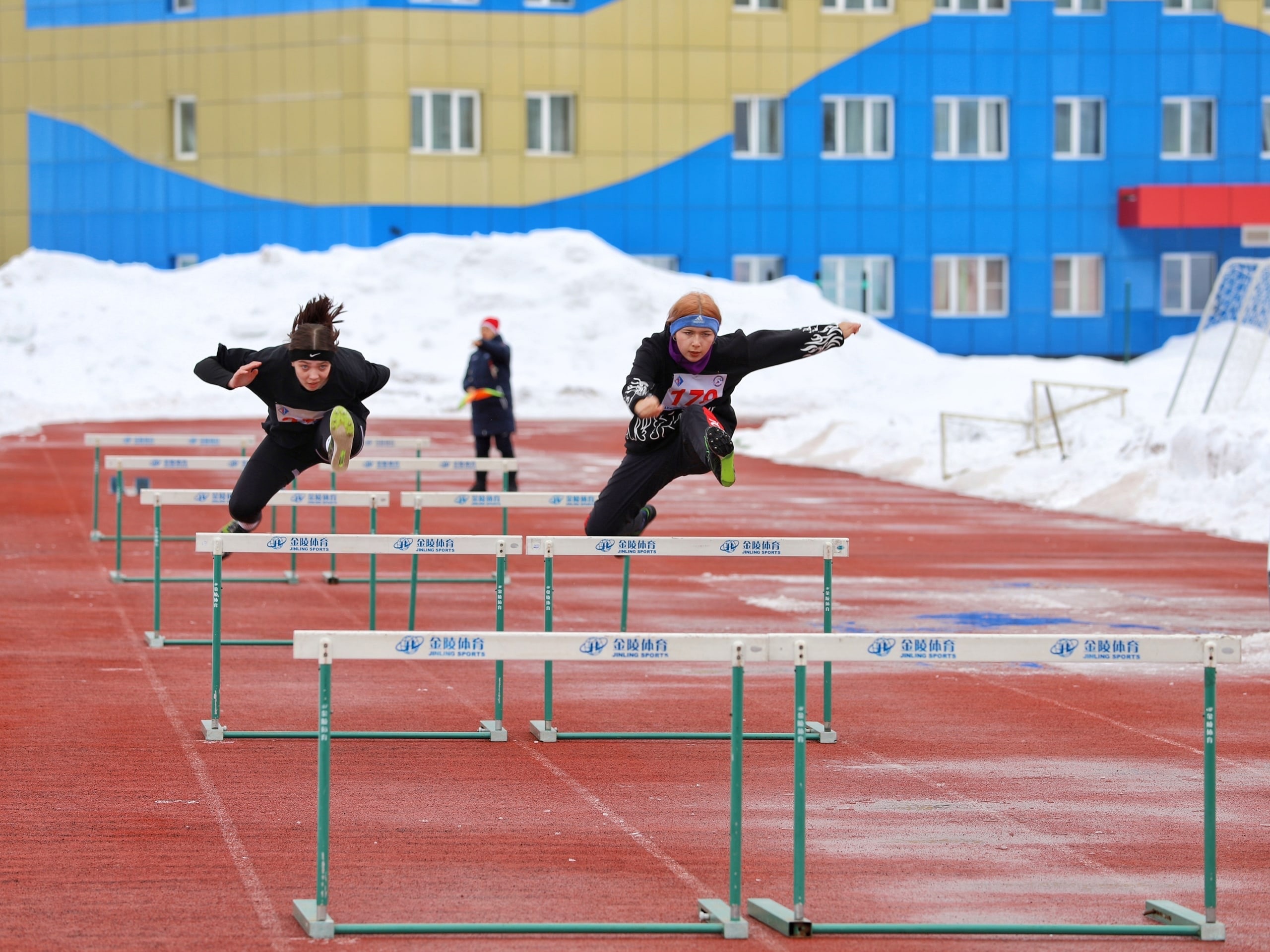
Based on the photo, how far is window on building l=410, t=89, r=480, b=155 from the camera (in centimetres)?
5078

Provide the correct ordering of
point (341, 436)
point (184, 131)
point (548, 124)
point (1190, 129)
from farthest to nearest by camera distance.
A: point (1190, 129) → point (184, 131) → point (548, 124) → point (341, 436)

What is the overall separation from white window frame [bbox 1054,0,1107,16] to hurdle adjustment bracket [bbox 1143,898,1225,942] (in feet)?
167

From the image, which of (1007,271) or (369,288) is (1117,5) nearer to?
(1007,271)

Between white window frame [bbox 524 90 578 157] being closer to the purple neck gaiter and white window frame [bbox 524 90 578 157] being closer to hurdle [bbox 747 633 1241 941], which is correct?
the purple neck gaiter

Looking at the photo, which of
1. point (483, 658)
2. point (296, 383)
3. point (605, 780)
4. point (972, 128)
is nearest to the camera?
point (483, 658)

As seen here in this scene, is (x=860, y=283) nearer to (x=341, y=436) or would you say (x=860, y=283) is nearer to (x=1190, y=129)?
(x=1190, y=129)

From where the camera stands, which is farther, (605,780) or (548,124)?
(548,124)

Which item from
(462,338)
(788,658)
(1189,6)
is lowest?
(788,658)

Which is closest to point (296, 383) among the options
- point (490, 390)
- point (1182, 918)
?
point (1182, 918)

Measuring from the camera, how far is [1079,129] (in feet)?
178

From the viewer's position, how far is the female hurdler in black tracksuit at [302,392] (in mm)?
9883

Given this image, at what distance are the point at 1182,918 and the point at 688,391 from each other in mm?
4219

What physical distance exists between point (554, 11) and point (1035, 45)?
14.4m

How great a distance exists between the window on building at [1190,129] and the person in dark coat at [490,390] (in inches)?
1533
